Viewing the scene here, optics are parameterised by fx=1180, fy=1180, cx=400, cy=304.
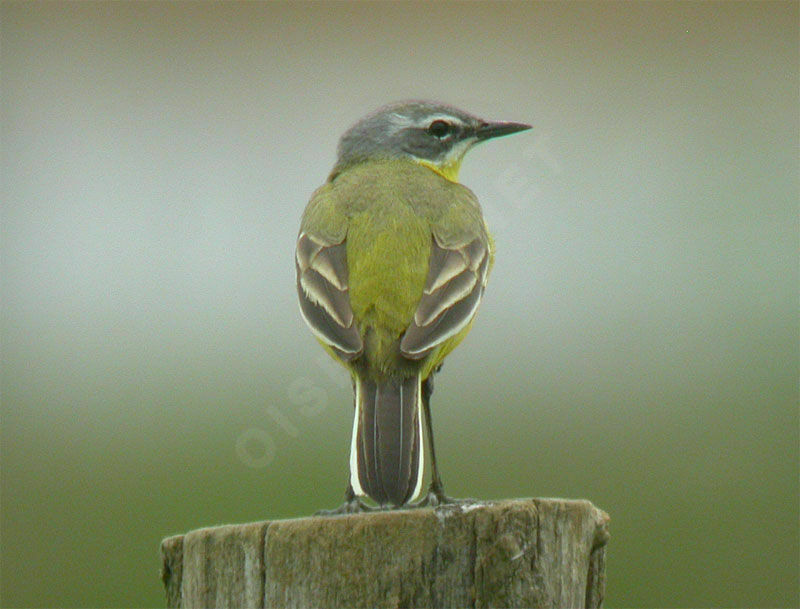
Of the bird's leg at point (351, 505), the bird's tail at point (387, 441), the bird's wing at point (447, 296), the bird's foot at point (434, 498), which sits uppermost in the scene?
the bird's wing at point (447, 296)

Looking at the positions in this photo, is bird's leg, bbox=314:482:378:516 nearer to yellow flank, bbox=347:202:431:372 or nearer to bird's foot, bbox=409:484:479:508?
bird's foot, bbox=409:484:479:508

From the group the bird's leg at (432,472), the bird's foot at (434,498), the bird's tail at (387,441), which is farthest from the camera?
the bird's leg at (432,472)

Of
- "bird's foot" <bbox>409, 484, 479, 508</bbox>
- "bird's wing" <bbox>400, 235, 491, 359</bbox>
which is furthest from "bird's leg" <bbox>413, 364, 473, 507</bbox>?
"bird's wing" <bbox>400, 235, 491, 359</bbox>

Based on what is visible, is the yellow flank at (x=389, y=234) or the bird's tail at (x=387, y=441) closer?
the bird's tail at (x=387, y=441)

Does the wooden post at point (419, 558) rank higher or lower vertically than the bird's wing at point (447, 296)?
lower

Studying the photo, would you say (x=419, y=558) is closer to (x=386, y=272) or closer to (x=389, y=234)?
(x=386, y=272)

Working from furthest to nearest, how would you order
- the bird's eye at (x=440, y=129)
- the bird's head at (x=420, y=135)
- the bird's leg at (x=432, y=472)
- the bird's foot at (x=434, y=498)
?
1. the bird's eye at (x=440, y=129)
2. the bird's head at (x=420, y=135)
3. the bird's leg at (x=432, y=472)
4. the bird's foot at (x=434, y=498)

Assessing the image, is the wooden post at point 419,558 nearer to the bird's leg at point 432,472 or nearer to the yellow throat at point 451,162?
the bird's leg at point 432,472

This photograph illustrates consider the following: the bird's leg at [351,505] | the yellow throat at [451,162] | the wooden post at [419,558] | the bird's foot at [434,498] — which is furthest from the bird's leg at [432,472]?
the yellow throat at [451,162]
